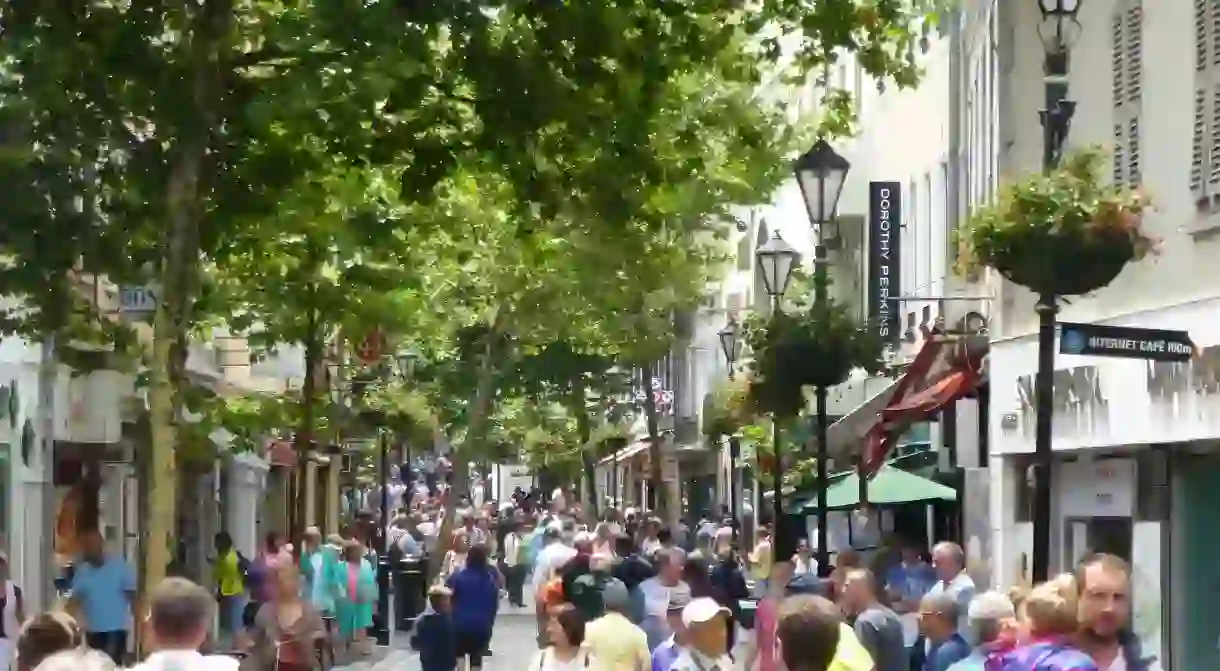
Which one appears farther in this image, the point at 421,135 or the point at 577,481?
the point at 577,481

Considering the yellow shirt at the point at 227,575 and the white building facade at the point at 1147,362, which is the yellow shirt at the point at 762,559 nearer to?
the white building facade at the point at 1147,362

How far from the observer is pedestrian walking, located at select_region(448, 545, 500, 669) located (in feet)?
76.6

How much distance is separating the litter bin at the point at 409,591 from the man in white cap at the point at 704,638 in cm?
2522

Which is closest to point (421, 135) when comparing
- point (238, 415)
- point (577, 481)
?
point (238, 415)

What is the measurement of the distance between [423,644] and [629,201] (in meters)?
5.87

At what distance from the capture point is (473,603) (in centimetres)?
2344

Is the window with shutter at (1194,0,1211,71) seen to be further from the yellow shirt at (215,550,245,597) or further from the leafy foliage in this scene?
the yellow shirt at (215,550,245,597)

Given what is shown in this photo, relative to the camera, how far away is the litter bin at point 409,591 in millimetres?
37469

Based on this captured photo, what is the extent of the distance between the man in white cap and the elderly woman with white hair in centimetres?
134

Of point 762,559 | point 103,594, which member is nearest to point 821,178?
point 103,594

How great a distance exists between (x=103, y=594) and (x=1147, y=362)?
31.0 feet

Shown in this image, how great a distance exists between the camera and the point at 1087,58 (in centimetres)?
2330

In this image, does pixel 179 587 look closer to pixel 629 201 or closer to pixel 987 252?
pixel 987 252

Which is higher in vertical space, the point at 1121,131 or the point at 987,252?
the point at 1121,131
